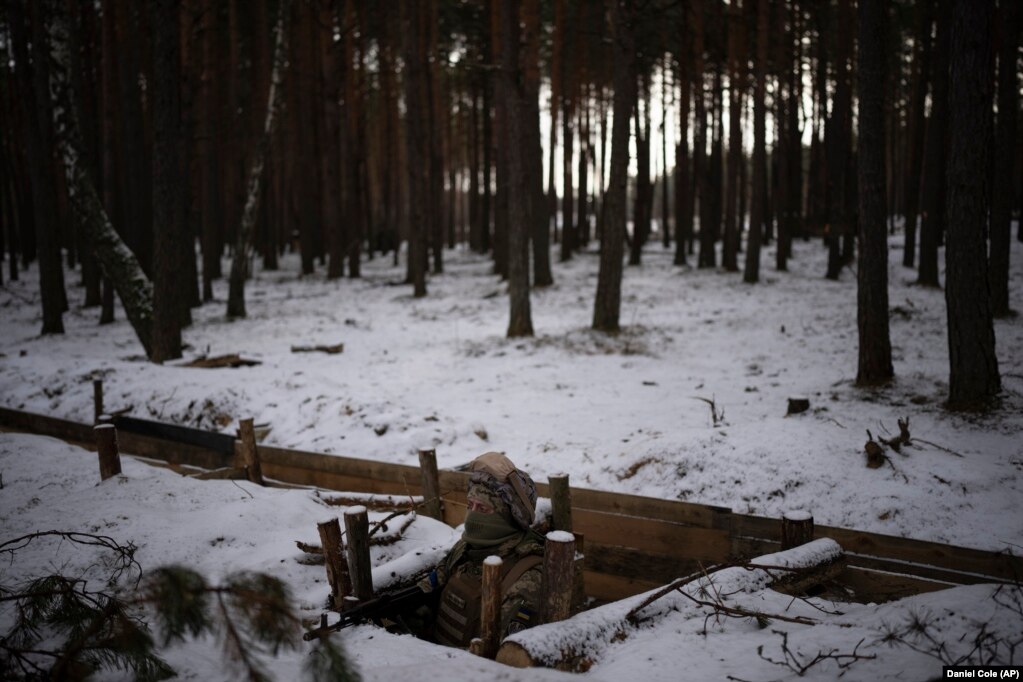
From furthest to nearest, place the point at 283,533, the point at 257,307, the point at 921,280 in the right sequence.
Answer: the point at 257,307
the point at 921,280
the point at 283,533

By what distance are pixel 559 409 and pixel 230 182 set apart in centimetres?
1910

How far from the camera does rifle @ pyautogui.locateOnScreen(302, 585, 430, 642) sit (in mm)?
4125

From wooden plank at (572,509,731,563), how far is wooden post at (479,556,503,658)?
7.23ft

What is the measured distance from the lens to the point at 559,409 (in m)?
9.28

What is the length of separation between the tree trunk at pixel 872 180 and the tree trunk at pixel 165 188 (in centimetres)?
1068

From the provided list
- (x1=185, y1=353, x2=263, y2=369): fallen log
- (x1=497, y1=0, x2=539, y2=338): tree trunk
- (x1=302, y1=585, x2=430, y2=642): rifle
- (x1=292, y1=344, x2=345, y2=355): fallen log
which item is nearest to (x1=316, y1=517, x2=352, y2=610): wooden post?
(x1=302, y1=585, x2=430, y2=642): rifle

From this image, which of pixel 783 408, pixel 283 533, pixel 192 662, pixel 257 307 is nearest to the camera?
pixel 192 662

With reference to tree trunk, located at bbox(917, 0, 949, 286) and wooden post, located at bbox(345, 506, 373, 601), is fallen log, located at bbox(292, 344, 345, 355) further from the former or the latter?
tree trunk, located at bbox(917, 0, 949, 286)

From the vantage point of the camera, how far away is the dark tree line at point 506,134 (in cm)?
833

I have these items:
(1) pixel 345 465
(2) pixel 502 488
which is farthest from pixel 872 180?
(1) pixel 345 465

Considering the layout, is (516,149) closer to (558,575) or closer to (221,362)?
(221,362)

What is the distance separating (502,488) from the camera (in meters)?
4.31

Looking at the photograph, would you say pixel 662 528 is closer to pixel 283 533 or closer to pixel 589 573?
pixel 589 573

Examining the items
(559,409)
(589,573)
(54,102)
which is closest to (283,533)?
(589,573)
